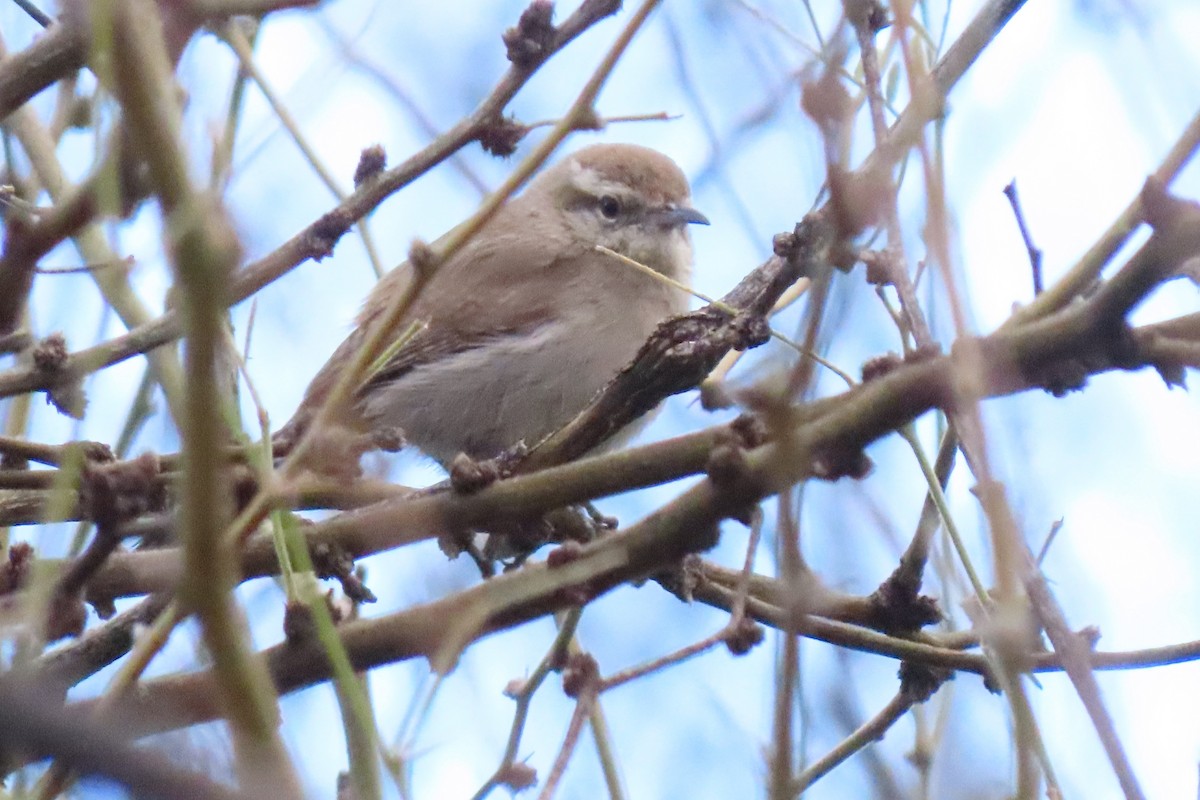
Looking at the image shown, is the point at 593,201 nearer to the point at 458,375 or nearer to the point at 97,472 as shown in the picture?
the point at 458,375

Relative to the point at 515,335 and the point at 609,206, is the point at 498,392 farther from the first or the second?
the point at 609,206

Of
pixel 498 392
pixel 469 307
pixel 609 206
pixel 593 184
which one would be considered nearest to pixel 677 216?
pixel 609 206

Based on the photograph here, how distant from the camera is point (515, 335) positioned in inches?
213

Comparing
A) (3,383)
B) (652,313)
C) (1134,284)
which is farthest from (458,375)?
(1134,284)

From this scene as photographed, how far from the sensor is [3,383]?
2930mm

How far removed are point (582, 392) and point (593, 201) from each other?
1.61 meters

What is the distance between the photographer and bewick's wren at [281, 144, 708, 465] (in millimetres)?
5258

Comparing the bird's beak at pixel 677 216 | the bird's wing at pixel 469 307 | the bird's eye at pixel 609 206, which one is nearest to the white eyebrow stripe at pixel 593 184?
the bird's eye at pixel 609 206

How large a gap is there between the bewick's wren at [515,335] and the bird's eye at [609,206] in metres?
0.12

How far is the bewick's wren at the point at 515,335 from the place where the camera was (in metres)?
5.26

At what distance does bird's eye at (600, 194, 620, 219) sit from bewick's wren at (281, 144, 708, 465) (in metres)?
0.12

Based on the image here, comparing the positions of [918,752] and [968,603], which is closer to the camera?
[968,603]

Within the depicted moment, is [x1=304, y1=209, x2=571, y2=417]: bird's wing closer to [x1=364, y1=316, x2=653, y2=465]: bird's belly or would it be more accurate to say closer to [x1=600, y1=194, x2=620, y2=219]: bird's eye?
[x1=364, y1=316, x2=653, y2=465]: bird's belly

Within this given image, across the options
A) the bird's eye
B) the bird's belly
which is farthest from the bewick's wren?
the bird's eye
